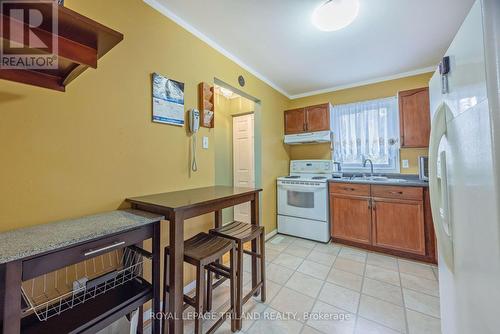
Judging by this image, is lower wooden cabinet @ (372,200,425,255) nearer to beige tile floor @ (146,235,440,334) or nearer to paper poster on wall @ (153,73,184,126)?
beige tile floor @ (146,235,440,334)

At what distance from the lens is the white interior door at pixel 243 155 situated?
3.76 meters

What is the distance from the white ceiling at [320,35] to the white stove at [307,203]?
4.94ft

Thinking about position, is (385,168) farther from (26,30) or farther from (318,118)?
(26,30)

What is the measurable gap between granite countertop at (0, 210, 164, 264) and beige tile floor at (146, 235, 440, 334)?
0.96m

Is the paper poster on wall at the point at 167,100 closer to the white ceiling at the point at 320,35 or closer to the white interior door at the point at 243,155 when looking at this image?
the white ceiling at the point at 320,35

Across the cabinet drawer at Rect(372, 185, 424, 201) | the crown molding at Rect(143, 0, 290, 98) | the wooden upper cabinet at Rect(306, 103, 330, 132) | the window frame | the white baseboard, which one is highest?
the crown molding at Rect(143, 0, 290, 98)

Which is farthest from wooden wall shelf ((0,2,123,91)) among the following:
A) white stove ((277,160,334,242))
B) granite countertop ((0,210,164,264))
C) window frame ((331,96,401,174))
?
window frame ((331,96,401,174))

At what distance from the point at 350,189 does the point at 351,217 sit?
384mm

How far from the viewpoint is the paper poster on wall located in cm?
160

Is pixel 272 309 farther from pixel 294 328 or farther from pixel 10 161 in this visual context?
pixel 10 161

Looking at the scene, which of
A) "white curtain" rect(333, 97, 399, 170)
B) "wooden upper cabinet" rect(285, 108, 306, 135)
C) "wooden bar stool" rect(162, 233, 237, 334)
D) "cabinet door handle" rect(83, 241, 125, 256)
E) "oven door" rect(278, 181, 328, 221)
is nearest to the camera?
"cabinet door handle" rect(83, 241, 125, 256)

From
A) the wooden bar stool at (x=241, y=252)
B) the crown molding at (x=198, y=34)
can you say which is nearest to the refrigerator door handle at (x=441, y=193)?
the wooden bar stool at (x=241, y=252)

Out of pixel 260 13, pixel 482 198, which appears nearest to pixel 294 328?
pixel 482 198

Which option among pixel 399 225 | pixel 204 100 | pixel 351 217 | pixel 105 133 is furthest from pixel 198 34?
pixel 399 225
